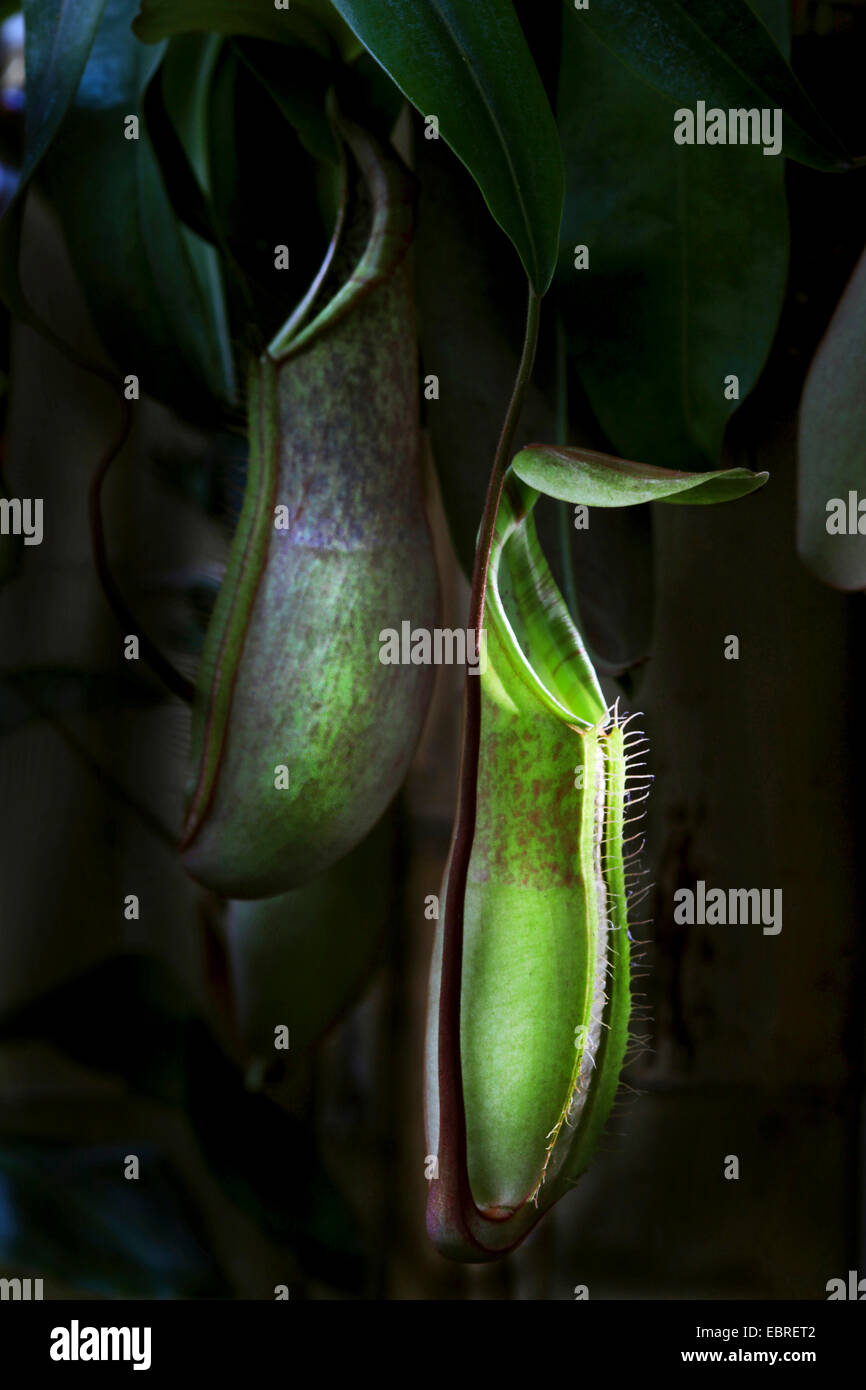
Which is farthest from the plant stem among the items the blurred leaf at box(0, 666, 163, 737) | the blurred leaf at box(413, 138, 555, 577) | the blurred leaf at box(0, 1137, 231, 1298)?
the blurred leaf at box(0, 1137, 231, 1298)

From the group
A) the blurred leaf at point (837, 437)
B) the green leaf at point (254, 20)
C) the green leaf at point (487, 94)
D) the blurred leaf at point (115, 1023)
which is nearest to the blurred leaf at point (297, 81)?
the green leaf at point (254, 20)

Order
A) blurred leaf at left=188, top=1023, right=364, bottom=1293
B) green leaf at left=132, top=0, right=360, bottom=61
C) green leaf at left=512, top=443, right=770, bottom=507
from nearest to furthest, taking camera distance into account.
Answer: green leaf at left=512, top=443, right=770, bottom=507 → green leaf at left=132, top=0, right=360, bottom=61 → blurred leaf at left=188, top=1023, right=364, bottom=1293

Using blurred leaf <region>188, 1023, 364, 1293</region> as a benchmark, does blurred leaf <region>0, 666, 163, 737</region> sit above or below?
above

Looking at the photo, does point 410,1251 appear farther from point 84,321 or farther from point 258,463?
point 84,321

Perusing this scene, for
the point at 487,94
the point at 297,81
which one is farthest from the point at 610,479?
the point at 297,81

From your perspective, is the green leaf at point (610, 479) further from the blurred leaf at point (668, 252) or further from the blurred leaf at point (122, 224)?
the blurred leaf at point (122, 224)

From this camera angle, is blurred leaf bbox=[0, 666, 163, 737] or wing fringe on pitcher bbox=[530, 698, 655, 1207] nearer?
wing fringe on pitcher bbox=[530, 698, 655, 1207]

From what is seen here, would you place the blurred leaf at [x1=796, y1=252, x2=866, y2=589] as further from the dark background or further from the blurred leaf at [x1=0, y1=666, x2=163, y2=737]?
the blurred leaf at [x1=0, y1=666, x2=163, y2=737]
